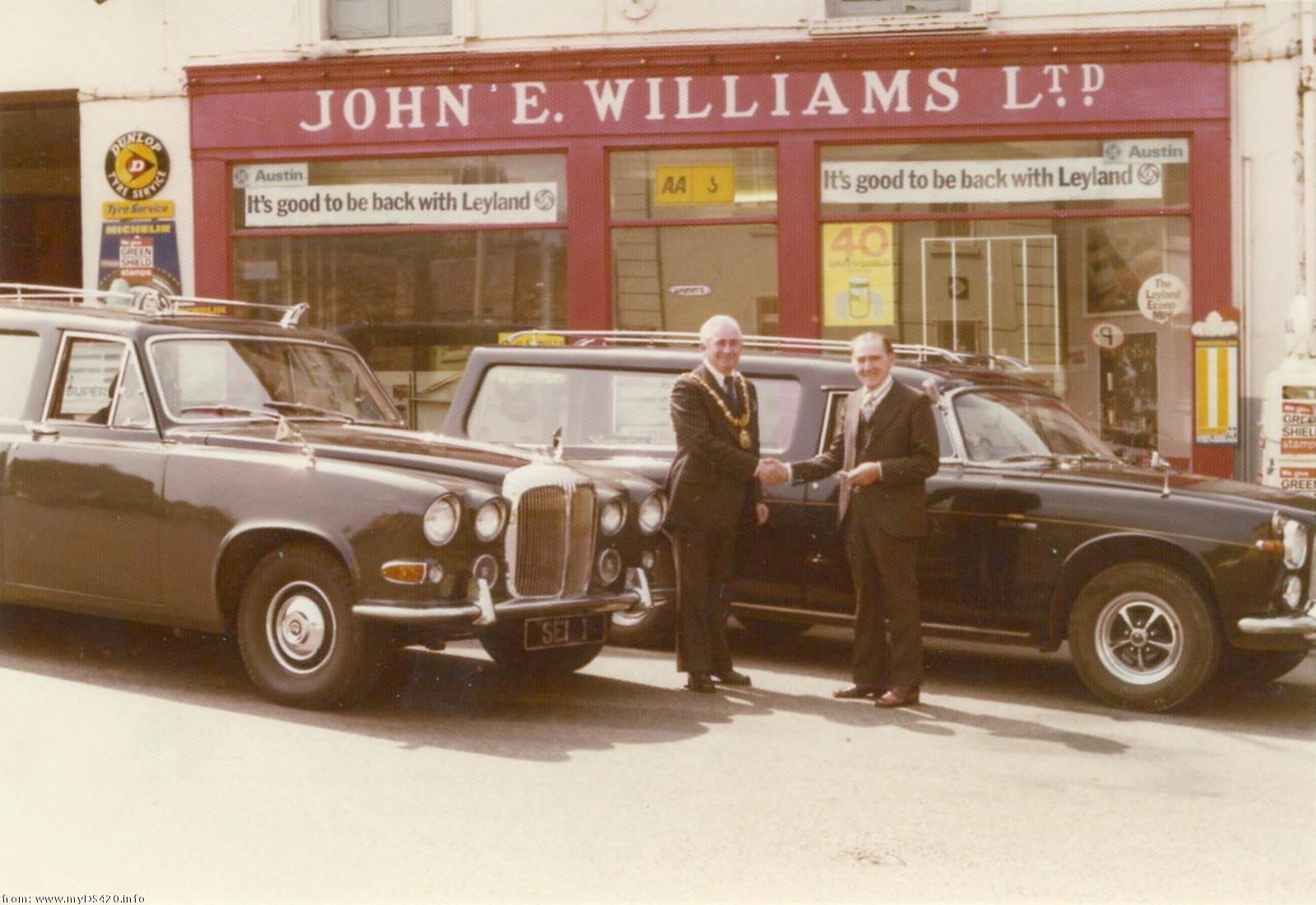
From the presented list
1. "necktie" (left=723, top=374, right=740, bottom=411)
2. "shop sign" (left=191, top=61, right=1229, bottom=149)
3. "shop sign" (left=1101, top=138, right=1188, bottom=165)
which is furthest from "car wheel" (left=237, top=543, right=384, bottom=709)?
"shop sign" (left=1101, top=138, right=1188, bottom=165)

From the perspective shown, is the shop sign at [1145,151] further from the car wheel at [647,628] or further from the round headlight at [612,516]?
the round headlight at [612,516]

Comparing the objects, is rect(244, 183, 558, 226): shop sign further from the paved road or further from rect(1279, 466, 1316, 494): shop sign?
the paved road

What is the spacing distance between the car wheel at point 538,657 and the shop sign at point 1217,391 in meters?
7.18

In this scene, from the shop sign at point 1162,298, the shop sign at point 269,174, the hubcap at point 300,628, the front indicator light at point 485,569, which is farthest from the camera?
the shop sign at point 269,174

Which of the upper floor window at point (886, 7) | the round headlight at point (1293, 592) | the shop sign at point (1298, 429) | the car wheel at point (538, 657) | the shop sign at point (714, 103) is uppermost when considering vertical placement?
the upper floor window at point (886, 7)

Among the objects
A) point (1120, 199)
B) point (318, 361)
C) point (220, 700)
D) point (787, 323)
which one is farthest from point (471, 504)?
point (1120, 199)

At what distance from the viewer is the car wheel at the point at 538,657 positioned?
8227mm

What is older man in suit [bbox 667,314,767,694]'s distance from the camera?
311 inches

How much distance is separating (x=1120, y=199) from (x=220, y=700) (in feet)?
31.1

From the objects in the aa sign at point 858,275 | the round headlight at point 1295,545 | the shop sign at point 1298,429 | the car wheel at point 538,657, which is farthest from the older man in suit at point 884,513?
the aa sign at point 858,275

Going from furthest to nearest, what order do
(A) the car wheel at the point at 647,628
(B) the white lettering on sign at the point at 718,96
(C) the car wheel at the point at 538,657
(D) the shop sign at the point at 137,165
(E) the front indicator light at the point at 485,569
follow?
(D) the shop sign at the point at 137,165 < (B) the white lettering on sign at the point at 718,96 < (A) the car wheel at the point at 647,628 < (C) the car wheel at the point at 538,657 < (E) the front indicator light at the point at 485,569

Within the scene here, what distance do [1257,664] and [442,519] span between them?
169 inches

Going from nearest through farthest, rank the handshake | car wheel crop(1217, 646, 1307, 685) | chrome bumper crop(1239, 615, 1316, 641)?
1. chrome bumper crop(1239, 615, 1316, 641)
2. the handshake
3. car wheel crop(1217, 646, 1307, 685)

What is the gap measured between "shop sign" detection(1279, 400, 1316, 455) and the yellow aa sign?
504 centimetres
